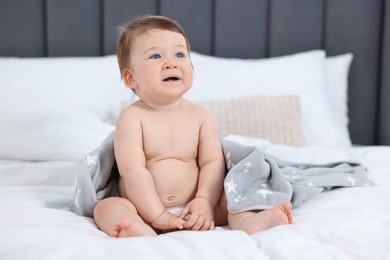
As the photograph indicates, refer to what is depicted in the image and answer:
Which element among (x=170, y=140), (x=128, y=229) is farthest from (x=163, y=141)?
(x=128, y=229)

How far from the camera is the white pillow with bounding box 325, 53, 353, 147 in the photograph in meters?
2.50

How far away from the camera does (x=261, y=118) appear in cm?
209

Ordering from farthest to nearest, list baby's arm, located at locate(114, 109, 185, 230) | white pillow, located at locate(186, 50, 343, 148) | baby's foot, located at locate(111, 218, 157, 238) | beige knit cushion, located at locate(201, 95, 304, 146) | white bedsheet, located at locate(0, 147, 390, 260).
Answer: white pillow, located at locate(186, 50, 343, 148)
beige knit cushion, located at locate(201, 95, 304, 146)
baby's arm, located at locate(114, 109, 185, 230)
baby's foot, located at locate(111, 218, 157, 238)
white bedsheet, located at locate(0, 147, 390, 260)

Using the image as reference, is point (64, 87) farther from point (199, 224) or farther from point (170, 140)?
point (199, 224)

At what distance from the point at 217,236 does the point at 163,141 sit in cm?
36

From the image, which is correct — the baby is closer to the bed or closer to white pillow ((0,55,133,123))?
the bed

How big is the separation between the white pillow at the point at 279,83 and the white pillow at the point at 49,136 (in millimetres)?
587

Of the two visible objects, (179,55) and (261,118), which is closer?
(179,55)

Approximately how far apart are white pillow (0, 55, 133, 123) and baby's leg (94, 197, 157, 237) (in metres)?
0.97

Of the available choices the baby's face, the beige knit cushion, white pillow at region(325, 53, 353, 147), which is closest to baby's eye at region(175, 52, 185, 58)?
the baby's face

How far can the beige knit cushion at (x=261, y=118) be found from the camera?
2.07m

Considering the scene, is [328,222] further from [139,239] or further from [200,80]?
[200,80]

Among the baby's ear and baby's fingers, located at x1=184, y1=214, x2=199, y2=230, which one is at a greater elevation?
the baby's ear

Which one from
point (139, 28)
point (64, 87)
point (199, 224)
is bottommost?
point (199, 224)
